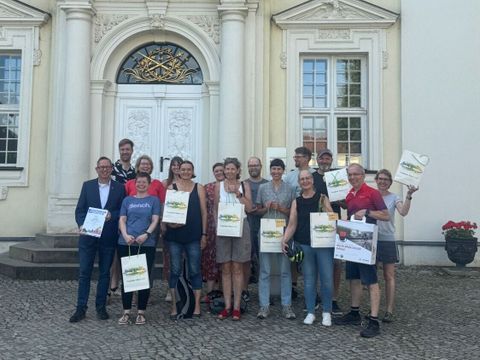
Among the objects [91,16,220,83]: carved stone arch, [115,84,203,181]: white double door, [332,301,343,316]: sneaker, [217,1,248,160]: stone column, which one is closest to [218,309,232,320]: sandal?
[332,301,343,316]: sneaker

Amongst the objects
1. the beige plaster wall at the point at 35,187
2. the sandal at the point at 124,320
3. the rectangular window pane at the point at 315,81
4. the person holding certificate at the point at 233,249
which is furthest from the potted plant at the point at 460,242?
the beige plaster wall at the point at 35,187

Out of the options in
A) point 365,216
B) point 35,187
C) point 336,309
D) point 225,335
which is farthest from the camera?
point 35,187

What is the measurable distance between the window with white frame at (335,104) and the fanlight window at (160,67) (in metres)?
2.20

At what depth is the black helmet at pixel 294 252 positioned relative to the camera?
5.27m

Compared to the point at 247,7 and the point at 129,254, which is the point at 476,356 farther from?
the point at 247,7

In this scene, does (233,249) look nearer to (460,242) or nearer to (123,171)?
(123,171)

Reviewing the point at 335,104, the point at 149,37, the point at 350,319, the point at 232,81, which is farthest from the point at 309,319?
the point at 149,37

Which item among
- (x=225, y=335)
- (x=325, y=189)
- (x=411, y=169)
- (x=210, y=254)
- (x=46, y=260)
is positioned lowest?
(x=225, y=335)

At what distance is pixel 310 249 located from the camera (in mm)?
5273

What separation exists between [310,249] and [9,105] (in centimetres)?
720

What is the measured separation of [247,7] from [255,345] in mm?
6541

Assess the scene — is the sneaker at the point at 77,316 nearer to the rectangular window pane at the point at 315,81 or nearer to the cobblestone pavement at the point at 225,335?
the cobblestone pavement at the point at 225,335

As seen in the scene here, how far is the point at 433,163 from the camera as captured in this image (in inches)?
358

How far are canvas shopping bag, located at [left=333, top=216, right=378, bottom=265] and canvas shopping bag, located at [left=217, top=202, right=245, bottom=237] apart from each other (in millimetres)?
1053
